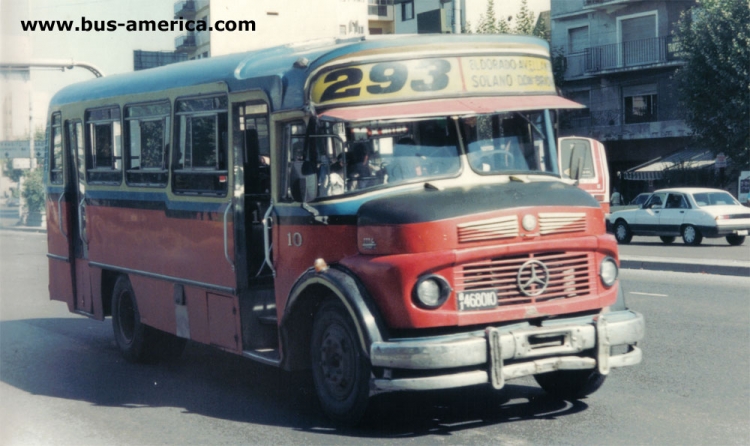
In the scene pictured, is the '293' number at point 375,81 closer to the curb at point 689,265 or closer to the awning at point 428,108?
the awning at point 428,108

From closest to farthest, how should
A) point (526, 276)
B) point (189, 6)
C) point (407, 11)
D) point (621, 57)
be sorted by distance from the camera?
point (526, 276)
point (621, 57)
point (407, 11)
point (189, 6)

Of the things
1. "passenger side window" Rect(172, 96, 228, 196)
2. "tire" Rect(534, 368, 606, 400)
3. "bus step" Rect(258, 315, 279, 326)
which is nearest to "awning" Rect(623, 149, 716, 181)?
"passenger side window" Rect(172, 96, 228, 196)

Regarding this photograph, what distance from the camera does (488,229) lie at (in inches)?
256

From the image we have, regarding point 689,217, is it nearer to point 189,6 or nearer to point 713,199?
point 713,199

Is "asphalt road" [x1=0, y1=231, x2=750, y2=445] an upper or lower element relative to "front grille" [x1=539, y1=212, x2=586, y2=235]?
lower

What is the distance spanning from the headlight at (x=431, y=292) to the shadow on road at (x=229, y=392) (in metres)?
0.87

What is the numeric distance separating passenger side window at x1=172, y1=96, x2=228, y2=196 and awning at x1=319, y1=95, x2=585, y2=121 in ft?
5.75

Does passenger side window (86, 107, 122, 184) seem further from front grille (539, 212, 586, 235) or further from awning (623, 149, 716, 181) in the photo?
awning (623, 149, 716, 181)

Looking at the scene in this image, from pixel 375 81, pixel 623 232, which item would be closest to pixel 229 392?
pixel 375 81

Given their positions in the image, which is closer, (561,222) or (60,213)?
(561,222)

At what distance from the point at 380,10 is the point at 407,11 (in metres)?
12.1

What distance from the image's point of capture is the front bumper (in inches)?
248

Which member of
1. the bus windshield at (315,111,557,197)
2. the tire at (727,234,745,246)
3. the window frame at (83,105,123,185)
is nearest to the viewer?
the bus windshield at (315,111,557,197)

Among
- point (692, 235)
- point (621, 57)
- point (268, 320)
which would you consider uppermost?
point (621, 57)
